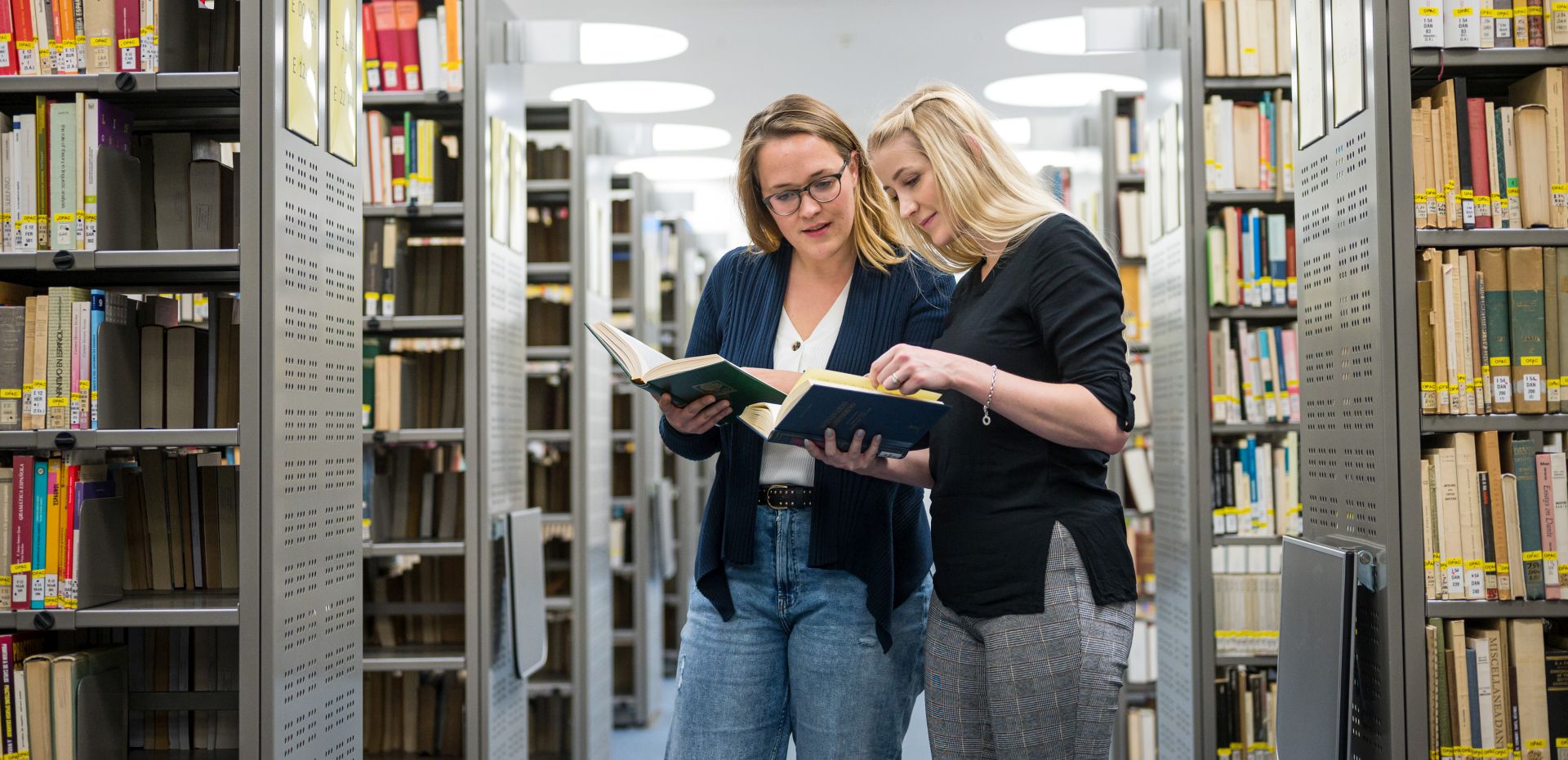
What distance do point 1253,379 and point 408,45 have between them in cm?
284

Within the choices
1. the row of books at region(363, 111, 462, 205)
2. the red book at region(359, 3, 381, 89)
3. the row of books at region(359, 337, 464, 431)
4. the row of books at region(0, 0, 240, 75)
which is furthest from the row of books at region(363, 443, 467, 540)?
the row of books at region(0, 0, 240, 75)

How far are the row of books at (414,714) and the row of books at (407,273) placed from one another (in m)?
1.19

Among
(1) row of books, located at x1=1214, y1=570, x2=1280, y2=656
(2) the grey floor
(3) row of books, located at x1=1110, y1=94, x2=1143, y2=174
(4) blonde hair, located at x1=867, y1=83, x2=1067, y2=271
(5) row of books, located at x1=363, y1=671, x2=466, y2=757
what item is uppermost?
(3) row of books, located at x1=1110, y1=94, x2=1143, y2=174

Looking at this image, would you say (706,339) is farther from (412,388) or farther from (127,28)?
(412,388)

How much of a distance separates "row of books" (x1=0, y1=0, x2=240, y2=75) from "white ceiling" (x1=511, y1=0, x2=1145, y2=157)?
4.53m

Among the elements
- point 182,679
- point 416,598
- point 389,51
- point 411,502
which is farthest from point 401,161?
point 182,679

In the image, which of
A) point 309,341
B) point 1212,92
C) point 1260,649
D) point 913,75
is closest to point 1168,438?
point 1260,649

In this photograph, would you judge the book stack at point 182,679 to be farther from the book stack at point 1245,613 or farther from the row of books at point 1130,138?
the row of books at point 1130,138

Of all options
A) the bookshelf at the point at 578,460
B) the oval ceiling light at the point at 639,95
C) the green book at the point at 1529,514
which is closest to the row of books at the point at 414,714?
the bookshelf at the point at 578,460

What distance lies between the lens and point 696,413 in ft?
6.19

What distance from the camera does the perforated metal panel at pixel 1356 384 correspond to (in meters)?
2.18

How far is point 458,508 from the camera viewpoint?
4023 mm

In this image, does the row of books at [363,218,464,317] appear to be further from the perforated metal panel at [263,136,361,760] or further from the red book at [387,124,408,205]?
the perforated metal panel at [263,136,361,760]

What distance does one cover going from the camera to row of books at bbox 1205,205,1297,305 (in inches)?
155
